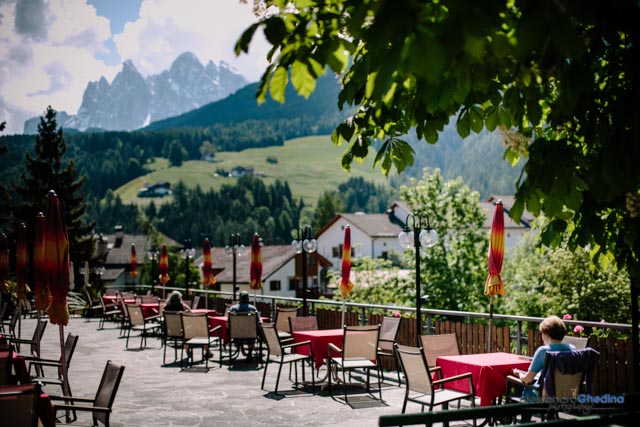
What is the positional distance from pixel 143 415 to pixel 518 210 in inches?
266

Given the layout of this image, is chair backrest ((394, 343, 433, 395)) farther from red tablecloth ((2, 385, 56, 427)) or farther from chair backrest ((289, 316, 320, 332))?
chair backrest ((289, 316, 320, 332))

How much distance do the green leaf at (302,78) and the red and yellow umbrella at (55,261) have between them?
17.4ft

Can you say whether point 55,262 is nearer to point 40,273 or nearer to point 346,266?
point 40,273

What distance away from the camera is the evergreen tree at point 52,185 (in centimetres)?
4688

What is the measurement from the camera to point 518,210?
10.5ft

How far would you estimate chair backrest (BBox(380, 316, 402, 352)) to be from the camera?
11.1 metres

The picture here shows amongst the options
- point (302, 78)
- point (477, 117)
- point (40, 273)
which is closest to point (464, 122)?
point (477, 117)

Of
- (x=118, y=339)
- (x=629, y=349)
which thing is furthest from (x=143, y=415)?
(x=118, y=339)

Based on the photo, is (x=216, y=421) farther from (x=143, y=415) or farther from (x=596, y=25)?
(x=596, y=25)

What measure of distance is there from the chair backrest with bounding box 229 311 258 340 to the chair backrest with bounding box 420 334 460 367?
16.5 feet

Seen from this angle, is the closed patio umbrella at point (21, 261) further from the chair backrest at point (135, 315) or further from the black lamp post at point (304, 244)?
the black lamp post at point (304, 244)

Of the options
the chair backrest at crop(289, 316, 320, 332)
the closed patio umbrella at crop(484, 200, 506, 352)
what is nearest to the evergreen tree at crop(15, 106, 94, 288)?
the chair backrest at crop(289, 316, 320, 332)

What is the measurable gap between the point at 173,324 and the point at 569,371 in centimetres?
935

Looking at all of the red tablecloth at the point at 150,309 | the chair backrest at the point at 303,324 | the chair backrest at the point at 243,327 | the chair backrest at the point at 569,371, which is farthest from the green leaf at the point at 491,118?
the red tablecloth at the point at 150,309
